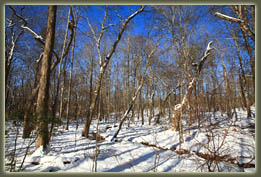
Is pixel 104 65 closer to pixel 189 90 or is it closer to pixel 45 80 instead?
pixel 45 80

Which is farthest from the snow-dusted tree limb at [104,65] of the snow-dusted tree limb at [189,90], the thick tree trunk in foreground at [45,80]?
the snow-dusted tree limb at [189,90]

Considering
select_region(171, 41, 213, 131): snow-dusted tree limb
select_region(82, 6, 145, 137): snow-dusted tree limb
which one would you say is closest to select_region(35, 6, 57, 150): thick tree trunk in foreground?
select_region(82, 6, 145, 137): snow-dusted tree limb

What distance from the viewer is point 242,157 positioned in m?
3.25

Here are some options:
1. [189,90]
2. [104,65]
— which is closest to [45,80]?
[104,65]

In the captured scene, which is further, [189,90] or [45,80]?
[189,90]

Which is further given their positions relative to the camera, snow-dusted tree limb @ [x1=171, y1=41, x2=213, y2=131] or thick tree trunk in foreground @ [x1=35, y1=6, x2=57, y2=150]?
snow-dusted tree limb @ [x1=171, y1=41, x2=213, y2=131]

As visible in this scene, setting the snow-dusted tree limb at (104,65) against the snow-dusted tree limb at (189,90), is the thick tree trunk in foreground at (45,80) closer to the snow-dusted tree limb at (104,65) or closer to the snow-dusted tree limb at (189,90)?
the snow-dusted tree limb at (104,65)

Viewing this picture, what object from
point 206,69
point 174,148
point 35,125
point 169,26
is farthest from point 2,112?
point 206,69

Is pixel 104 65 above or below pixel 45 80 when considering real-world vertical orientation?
above

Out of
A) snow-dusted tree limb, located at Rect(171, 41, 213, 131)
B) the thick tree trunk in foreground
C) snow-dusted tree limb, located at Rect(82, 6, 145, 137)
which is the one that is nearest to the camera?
the thick tree trunk in foreground

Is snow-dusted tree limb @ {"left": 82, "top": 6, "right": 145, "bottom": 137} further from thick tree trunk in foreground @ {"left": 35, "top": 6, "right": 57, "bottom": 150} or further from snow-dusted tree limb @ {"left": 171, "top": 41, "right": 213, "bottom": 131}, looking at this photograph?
snow-dusted tree limb @ {"left": 171, "top": 41, "right": 213, "bottom": 131}

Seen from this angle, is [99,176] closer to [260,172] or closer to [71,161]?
[71,161]

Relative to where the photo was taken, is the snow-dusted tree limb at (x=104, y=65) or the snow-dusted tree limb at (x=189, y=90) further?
the snow-dusted tree limb at (x=104, y=65)

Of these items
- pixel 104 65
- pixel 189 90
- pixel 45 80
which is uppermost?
pixel 104 65
